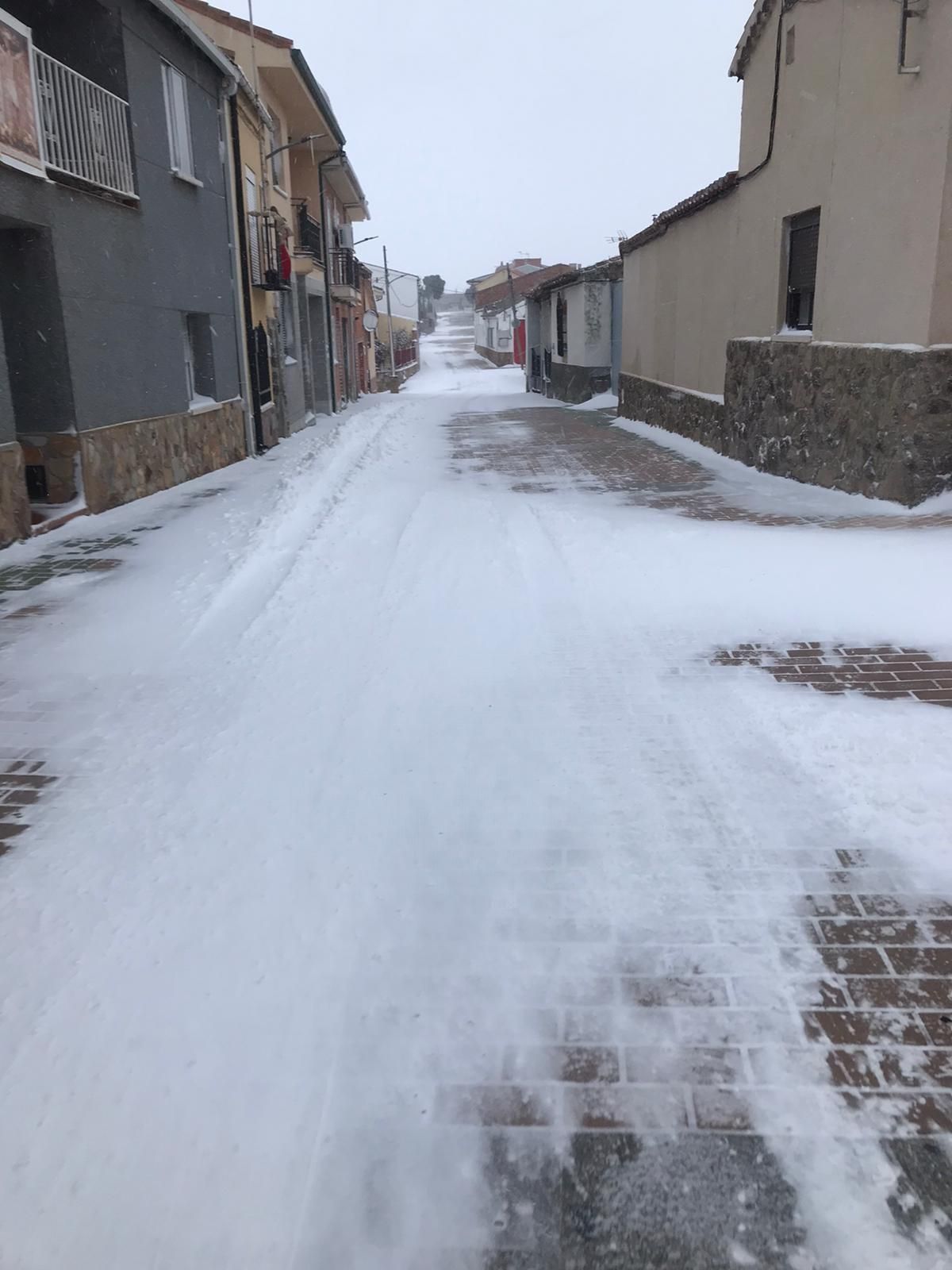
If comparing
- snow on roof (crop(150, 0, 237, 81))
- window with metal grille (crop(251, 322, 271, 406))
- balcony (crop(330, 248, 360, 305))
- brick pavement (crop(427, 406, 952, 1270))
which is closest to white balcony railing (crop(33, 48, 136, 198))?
snow on roof (crop(150, 0, 237, 81))

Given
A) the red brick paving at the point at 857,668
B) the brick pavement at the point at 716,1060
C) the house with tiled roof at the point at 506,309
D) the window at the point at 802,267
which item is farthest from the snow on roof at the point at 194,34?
the house with tiled roof at the point at 506,309

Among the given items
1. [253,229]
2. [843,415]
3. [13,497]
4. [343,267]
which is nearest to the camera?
[13,497]

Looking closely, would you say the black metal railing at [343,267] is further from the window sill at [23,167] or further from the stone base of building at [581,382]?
the window sill at [23,167]

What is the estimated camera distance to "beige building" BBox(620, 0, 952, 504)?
8.33 meters

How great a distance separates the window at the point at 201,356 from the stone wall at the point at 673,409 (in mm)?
7168

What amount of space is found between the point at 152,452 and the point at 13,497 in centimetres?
300

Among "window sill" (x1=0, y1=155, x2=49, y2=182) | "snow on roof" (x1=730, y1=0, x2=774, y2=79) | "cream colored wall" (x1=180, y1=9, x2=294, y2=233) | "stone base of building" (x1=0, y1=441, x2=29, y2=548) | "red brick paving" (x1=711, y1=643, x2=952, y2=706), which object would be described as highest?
"cream colored wall" (x1=180, y1=9, x2=294, y2=233)

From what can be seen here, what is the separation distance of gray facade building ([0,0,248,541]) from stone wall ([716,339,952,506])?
7068mm

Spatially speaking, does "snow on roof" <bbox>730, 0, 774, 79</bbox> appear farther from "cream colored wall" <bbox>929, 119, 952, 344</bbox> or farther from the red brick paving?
the red brick paving

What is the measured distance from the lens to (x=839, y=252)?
32.1ft

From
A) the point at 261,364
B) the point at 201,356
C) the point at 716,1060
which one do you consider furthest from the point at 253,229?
the point at 716,1060

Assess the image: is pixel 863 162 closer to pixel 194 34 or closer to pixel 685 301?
pixel 685 301

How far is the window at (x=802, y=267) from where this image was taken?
1075cm

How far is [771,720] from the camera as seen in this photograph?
432cm
